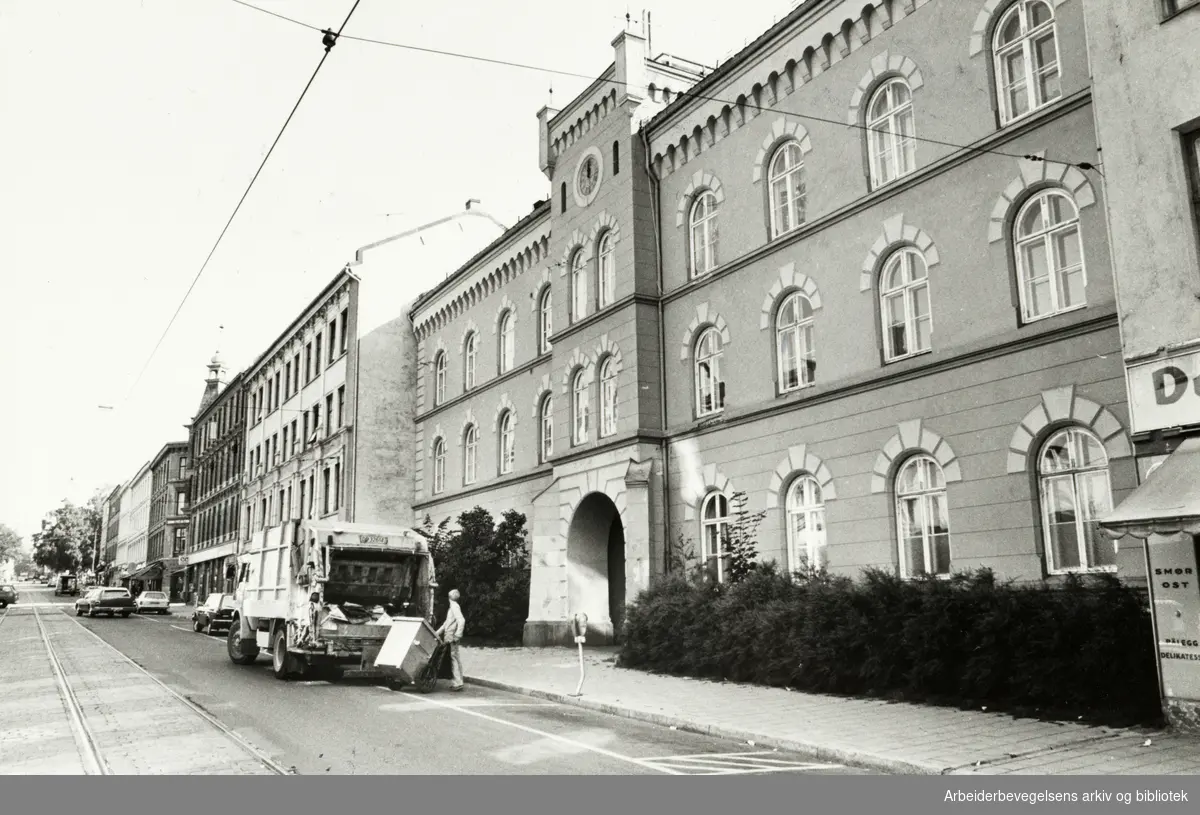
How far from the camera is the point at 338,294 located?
41.9m

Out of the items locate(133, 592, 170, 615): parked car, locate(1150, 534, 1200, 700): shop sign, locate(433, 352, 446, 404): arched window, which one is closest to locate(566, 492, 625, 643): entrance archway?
locate(433, 352, 446, 404): arched window

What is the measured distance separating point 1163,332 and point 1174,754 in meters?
4.65

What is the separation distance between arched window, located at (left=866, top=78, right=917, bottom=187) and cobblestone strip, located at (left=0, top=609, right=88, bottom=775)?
1496 cm

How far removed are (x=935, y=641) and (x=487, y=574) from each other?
1607 centimetres

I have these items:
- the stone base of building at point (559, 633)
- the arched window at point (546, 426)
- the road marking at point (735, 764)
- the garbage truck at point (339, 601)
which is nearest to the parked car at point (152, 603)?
the arched window at point (546, 426)

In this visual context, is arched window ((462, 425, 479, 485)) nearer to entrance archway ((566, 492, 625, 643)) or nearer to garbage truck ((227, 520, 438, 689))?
entrance archway ((566, 492, 625, 643))

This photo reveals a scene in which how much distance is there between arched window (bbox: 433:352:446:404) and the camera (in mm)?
35969

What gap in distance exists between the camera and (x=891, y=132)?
1742cm

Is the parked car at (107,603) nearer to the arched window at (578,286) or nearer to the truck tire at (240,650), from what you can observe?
the truck tire at (240,650)

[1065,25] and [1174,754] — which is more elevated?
[1065,25]

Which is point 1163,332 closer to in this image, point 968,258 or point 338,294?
point 968,258

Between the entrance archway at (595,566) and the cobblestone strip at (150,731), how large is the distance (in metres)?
10.1

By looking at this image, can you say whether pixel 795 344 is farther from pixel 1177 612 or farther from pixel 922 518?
pixel 1177 612
